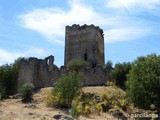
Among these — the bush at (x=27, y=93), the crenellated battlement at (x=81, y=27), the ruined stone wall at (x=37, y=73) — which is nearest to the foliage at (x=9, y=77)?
the ruined stone wall at (x=37, y=73)

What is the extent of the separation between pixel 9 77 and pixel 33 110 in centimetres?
1967

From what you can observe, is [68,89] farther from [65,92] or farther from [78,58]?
[78,58]

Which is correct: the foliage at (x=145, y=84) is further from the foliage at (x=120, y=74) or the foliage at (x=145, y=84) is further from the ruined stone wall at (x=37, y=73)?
the ruined stone wall at (x=37, y=73)

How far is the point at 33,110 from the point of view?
3356 cm

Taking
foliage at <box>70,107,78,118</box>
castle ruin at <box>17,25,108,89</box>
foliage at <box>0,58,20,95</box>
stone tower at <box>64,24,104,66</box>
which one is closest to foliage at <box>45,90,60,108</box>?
foliage at <box>70,107,78,118</box>

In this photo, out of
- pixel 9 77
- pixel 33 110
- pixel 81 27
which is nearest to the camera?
pixel 33 110

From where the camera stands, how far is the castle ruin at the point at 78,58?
45.2 metres

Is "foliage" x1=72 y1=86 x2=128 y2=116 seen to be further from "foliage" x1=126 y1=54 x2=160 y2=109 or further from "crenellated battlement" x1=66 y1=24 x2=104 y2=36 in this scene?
"crenellated battlement" x1=66 y1=24 x2=104 y2=36

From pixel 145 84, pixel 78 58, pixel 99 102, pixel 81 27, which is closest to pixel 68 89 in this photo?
pixel 99 102

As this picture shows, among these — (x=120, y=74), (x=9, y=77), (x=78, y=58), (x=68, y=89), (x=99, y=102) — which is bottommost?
(x=99, y=102)

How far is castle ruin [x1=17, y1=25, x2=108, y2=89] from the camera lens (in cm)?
4525

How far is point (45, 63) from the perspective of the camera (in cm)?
4797

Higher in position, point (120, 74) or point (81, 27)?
point (81, 27)

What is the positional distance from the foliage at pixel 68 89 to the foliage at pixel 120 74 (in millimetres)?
7069
